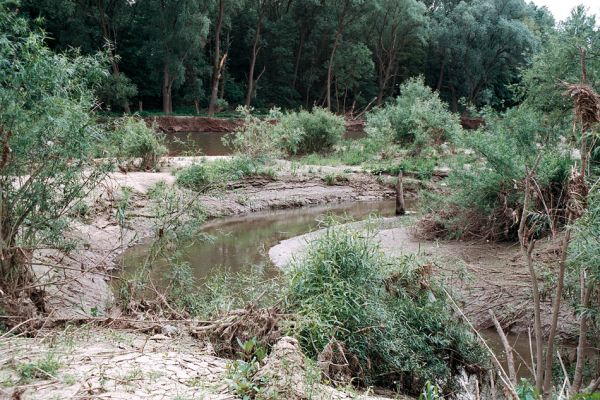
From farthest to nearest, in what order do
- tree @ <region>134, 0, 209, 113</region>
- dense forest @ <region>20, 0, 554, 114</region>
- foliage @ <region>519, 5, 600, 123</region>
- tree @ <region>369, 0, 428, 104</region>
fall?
tree @ <region>369, 0, 428, 104</region> < dense forest @ <region>20, 0, 554, 114</region> < tree @ <region>134, 0, 209, 113</region> < foliage @ <region>519, 5, 600, 123</region>

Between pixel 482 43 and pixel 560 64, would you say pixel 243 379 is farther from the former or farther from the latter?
pixel 482 43

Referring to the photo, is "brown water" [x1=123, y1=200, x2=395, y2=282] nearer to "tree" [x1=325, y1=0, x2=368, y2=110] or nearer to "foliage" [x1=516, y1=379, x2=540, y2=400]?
"foliage" [x1=516, y1=379, x2=540, y2=400]

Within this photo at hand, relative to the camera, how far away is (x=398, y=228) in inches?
541

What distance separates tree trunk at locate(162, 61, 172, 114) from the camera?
1459 inches

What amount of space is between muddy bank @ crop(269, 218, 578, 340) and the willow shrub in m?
0.42

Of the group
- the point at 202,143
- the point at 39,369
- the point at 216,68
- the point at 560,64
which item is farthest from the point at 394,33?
the point at 39,369

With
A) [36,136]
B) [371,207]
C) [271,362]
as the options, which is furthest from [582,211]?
[371,207]

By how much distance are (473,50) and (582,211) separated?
142 ft

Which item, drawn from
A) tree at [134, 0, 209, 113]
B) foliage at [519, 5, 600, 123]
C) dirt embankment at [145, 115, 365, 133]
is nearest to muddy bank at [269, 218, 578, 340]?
foliage at [519, 5, 600, 123]

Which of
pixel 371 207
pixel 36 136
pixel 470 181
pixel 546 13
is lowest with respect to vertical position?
pixel 371 207

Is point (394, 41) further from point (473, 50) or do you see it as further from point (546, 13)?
point (546, 13)

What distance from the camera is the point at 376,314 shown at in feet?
20.2

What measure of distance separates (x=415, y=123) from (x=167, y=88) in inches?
735

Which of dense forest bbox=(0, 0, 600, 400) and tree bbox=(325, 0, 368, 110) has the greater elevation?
tree bbox=(325, 0, 368, 110)
